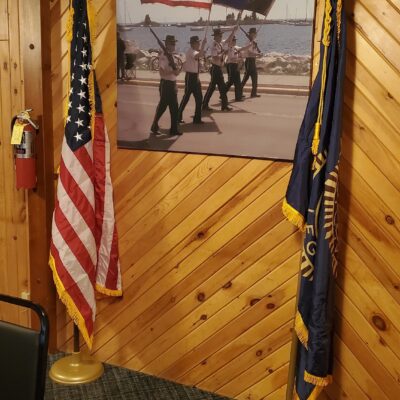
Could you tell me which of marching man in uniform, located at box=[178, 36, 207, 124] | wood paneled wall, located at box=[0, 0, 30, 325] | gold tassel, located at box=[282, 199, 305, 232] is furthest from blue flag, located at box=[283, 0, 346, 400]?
wood paneled wall, located at box=[0, 0, 30, 325]

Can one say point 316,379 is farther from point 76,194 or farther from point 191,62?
point 191,62

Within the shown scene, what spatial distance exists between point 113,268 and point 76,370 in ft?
2.00

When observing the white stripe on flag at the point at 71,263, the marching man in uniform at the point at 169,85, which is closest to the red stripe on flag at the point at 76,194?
Result: the white stripe on flag at the point at 71,263

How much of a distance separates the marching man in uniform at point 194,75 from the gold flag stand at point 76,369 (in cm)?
133

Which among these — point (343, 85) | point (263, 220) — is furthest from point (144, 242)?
point (343, 85)

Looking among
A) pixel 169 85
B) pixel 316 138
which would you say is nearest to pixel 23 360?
pixel 316 138

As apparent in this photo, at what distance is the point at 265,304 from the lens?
2436 mm

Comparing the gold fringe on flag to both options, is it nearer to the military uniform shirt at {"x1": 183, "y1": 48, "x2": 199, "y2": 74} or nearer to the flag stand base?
the flag stand base

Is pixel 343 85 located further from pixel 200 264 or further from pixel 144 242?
pixel 144 242

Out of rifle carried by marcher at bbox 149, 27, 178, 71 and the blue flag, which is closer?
the blue flag

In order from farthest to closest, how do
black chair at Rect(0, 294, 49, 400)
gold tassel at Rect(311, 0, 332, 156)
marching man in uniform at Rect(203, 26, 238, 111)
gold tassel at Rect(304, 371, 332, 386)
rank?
1. marching man in uniform at Rect(203, 26, 238, 111)
2. gold tassel at Rect(304, 371, 332, 386)
3. gold tassel at Rect(311, 0, 332, 156)
4. black chair at Rect(0, 294, 49, 400)

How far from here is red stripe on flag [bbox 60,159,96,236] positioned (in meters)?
2.47

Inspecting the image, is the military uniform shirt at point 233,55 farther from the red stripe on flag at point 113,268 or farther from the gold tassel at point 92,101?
the red stripe on flag at point 113,268

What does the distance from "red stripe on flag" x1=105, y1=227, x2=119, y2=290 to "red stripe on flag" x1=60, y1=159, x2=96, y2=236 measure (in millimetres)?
190
